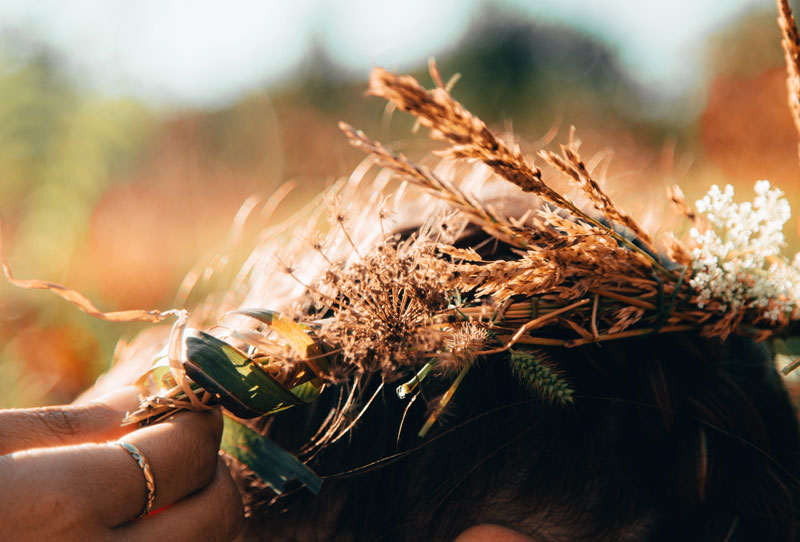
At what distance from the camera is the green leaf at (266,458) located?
852mm

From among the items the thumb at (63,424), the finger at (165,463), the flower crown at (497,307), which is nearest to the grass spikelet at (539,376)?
the flower crown at (497,307)

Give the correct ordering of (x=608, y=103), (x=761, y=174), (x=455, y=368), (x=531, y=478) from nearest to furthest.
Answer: (x=455, y=368)
(x=531, y=478)
(x=761, y=174)
(x=608, y=103)

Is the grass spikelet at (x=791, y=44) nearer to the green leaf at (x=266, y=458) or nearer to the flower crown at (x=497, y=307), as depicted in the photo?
the flower crown at (x=497, y=307)

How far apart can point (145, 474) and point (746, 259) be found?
96 centimetres

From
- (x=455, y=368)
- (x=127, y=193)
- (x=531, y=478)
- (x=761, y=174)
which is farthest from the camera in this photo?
(x=761, y=174)

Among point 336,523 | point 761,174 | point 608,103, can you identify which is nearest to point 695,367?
point 336,523

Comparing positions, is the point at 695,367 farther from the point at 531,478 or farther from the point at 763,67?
the point at 763,67

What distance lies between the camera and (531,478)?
3.14 ft

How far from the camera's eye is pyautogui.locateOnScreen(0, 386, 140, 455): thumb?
856mm

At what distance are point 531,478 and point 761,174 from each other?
26.0 ft

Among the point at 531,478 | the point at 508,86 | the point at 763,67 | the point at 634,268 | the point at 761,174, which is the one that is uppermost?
the point at 763,67

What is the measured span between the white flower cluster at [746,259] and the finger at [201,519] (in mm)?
808

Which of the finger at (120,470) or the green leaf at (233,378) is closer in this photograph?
the finger at (120,470)

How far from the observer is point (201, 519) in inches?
33.5
